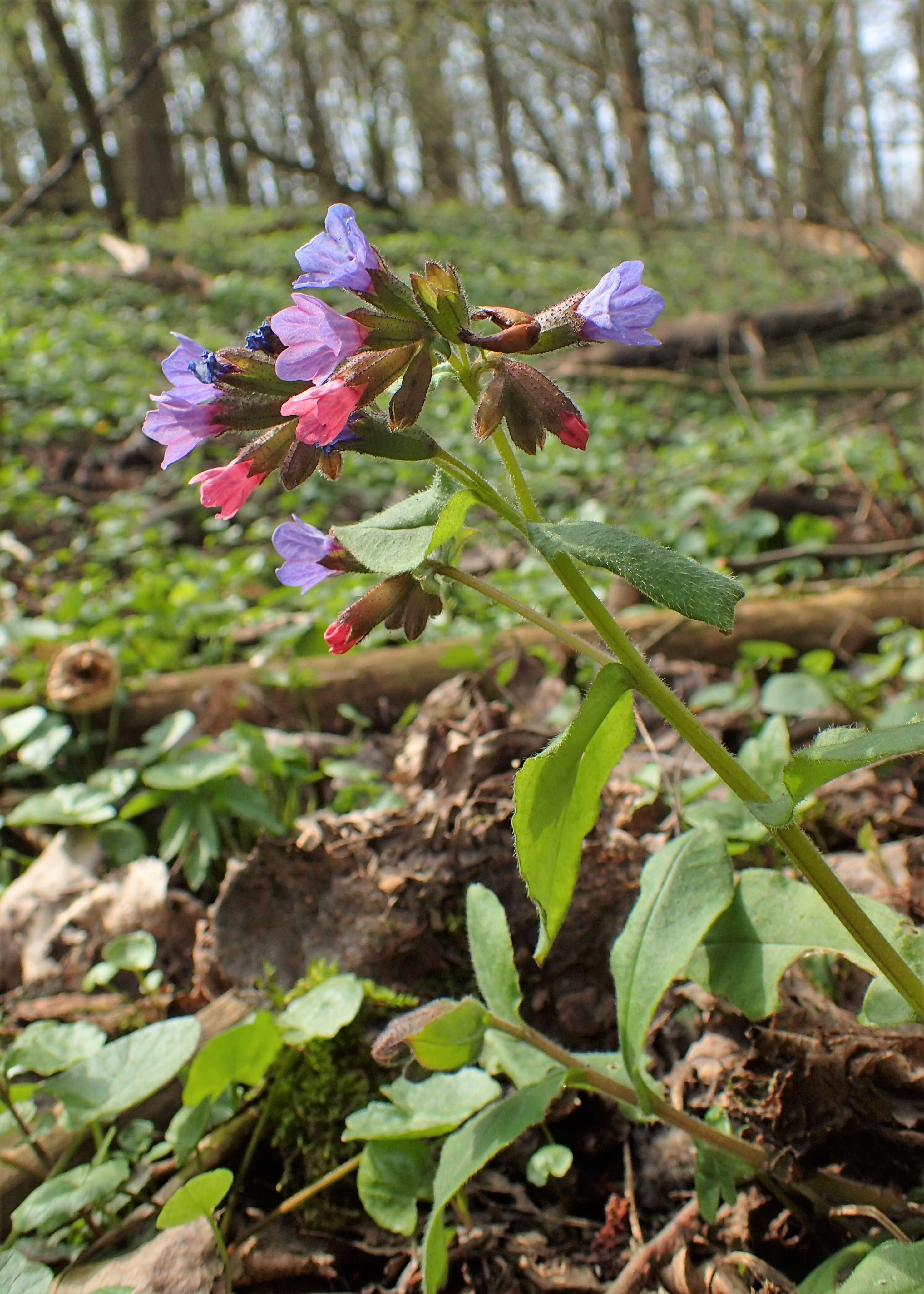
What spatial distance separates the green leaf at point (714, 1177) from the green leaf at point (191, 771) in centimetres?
136

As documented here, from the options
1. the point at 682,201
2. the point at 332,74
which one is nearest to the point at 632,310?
the point at 682,201

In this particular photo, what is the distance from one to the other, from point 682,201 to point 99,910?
1930cm

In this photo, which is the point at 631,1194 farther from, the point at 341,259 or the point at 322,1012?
the point at 341,259

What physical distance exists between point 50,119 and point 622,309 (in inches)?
889

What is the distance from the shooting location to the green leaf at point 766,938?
4.11 feet

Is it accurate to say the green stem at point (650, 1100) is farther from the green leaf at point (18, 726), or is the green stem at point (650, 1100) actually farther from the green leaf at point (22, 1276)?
the green leaf at point (18, 726)

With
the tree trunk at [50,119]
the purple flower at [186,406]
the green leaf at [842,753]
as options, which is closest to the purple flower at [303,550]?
the purple flower at [186,406]

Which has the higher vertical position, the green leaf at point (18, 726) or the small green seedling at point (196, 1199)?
the green leaf at point (18, 726)

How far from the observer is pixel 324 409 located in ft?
3.43

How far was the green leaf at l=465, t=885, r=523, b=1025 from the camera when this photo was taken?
→ 51.7 inches

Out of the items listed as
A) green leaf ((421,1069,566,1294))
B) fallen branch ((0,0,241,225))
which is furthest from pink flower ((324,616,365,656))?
fallen branch ((0,0,241,225))

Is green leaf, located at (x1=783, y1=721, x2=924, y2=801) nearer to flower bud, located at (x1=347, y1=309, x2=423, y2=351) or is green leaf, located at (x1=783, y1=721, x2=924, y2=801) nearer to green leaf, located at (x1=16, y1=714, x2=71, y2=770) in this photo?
flower bud, located at (x1=347, y1=309, x2=423, y2=351)

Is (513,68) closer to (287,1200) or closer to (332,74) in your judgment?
(332,74)

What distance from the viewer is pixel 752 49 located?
9.28 m
